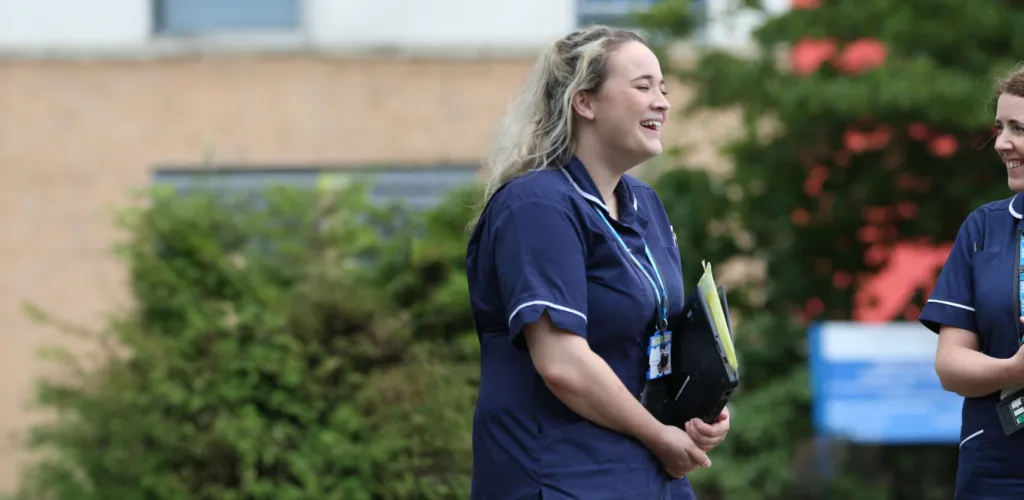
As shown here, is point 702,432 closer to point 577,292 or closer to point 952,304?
point 577,292

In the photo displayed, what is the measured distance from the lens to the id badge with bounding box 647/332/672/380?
9.16ft

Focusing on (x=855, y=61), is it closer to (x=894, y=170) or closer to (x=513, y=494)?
(x=894, y=170)

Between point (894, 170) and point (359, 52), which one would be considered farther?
point (359, 52)

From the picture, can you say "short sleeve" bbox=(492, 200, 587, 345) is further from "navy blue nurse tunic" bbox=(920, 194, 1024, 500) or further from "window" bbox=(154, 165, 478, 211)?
"window" bbox=(154, 165, 478, 211)

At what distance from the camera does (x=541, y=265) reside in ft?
8.77

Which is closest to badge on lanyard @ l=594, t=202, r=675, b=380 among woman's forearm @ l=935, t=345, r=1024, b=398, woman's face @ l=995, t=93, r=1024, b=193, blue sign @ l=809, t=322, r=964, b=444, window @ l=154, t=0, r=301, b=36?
woman's forearm @ l=935, t=345, r=1024, b=398

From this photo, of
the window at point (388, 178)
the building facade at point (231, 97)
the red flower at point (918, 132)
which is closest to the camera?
the red flower at point (918, 132)

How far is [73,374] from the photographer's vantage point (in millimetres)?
6719

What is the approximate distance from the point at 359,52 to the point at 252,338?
405cm

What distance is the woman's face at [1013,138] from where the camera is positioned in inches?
118

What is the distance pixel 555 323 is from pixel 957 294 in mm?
1023

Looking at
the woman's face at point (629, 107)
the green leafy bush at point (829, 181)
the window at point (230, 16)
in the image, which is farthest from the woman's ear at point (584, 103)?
the window at point (230, 16)

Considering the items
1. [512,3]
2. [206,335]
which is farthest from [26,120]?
[206,335]

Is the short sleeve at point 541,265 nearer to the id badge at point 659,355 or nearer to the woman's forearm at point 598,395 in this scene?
the woman's forearm at point 598,395
